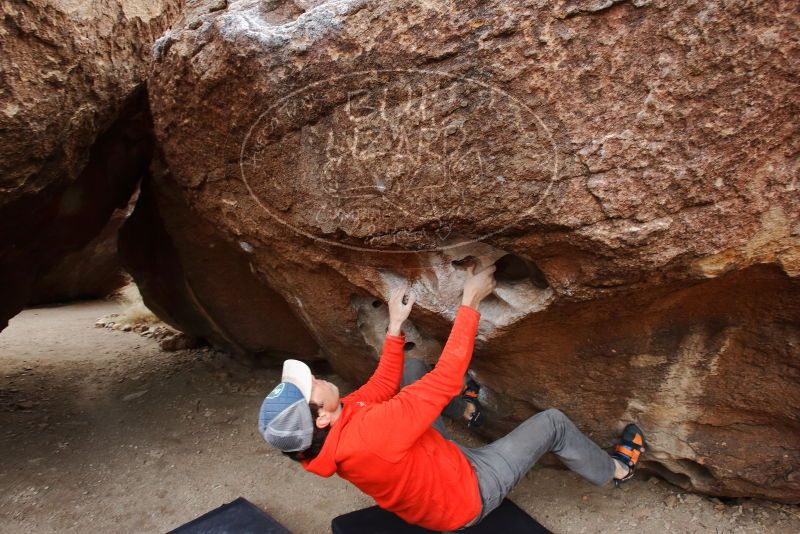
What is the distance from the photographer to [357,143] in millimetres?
1668

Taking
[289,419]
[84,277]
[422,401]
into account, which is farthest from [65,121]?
[84,277]

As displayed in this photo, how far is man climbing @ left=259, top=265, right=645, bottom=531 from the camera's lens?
5.12 ft

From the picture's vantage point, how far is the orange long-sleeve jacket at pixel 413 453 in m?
1.57

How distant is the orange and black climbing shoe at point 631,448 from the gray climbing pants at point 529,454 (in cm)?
8

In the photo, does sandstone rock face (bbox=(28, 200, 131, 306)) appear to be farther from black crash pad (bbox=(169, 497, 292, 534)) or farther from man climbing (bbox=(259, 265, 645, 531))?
man climbing (bbox=(259, 265, 645, 531))

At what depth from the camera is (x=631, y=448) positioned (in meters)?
2.11

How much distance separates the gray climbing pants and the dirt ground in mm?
337

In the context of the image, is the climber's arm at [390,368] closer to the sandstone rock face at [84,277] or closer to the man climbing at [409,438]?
the man climbing at [409,438]

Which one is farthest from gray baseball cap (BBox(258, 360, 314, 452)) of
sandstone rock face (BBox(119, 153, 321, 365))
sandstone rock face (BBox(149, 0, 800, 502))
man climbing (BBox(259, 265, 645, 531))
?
sandstone rock face (BBox(119, 153, 321, 365))

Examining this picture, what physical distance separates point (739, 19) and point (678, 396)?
132 centimetres

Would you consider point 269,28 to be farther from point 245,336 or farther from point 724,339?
point 245,336

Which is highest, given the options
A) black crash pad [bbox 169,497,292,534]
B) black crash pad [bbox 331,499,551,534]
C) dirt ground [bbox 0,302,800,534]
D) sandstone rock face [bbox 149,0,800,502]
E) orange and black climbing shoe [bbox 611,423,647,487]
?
sandstone rock face [bbox 149,0,800,502]

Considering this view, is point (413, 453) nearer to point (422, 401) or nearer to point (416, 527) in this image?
point (422, 401)

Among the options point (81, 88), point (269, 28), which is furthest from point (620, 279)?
point (81, 88)
